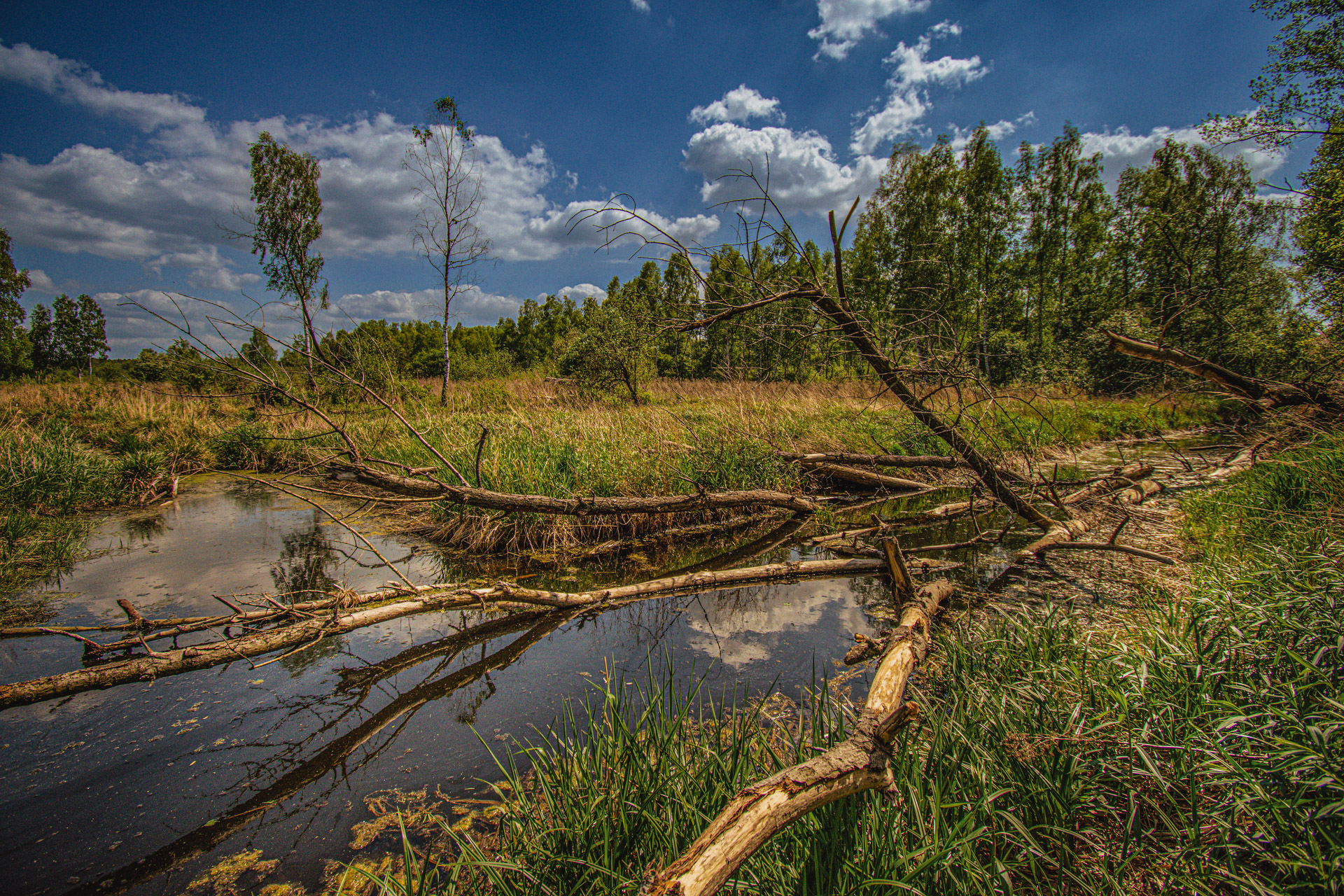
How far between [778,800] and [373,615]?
2.85 meters

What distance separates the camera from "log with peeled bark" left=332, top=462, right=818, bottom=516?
116 inches

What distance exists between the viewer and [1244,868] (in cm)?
114

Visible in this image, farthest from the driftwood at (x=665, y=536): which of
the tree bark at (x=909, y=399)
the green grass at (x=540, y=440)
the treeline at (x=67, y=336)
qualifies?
the treeline at (x=67, y=336)

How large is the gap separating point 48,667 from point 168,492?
5.78m

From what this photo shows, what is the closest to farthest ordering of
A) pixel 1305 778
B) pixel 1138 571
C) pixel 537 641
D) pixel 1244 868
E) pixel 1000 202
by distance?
pixel 1244 868
pixel 1305 778
pixel 537 641
pixel 1138 571
pixel 1000 202

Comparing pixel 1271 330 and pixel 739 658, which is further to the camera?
pixel 1271 330

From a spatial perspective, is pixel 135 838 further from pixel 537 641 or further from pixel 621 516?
pixel 621 516

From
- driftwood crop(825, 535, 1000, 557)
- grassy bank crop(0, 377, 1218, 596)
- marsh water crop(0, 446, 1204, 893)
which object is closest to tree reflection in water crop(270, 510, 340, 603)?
marsh water crop(0, 446, 1204, 893)

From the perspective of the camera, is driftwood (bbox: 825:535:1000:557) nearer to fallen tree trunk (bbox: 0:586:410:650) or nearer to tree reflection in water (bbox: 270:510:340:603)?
fallen tree trunk (bbox: 0:586:410:650)

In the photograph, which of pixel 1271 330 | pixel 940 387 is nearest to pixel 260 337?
pixel 940 387

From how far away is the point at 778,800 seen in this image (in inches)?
41.7

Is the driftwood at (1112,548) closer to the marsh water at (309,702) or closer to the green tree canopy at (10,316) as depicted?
the marsh water at (309,702)

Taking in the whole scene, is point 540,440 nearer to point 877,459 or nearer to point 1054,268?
point 877,459

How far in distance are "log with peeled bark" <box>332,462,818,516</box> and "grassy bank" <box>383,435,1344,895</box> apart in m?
1.92
